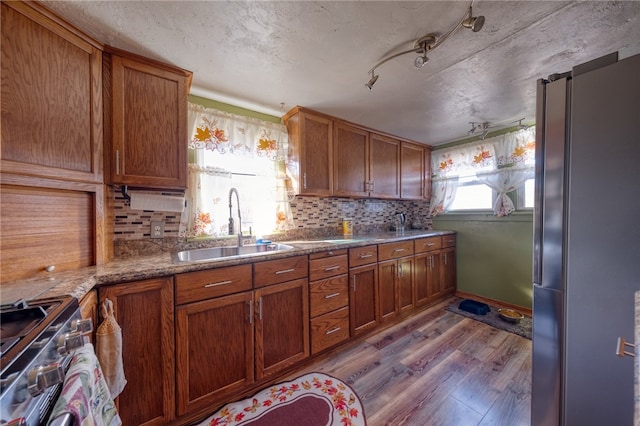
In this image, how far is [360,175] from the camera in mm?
2576

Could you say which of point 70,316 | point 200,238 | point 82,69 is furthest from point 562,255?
point 82,69

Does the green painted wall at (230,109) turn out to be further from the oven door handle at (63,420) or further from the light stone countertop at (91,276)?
the oven door handle at (63,420)

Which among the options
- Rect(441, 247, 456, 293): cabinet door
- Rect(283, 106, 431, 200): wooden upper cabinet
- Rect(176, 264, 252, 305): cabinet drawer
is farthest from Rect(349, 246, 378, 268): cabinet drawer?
Rect(441, 247, 456, 293): cabinet door

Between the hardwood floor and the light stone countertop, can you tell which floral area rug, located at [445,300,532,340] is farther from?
the light stone countertop

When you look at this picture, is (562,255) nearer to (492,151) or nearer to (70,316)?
(70,316)

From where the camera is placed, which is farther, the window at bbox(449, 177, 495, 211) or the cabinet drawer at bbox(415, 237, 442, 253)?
the window at bbox(449, 177, 495, 211)

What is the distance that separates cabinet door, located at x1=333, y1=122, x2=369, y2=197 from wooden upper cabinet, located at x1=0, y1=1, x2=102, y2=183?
1.76m

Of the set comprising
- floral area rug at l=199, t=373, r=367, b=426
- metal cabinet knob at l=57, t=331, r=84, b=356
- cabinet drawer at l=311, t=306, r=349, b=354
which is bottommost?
floral area rug at l=199, t=373, r=367, b=426

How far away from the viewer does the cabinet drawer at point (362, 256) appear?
1997 millimetres

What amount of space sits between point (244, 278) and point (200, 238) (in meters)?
0.69

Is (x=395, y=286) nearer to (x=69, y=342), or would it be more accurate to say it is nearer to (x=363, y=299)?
(x=363, y=299)

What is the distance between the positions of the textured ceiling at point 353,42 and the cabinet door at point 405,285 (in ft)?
5.18

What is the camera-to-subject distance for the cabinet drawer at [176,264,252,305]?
1.24 metres

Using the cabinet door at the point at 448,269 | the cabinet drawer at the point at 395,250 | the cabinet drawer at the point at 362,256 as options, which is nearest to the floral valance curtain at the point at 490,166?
the cabinet door at the point at 448,269
